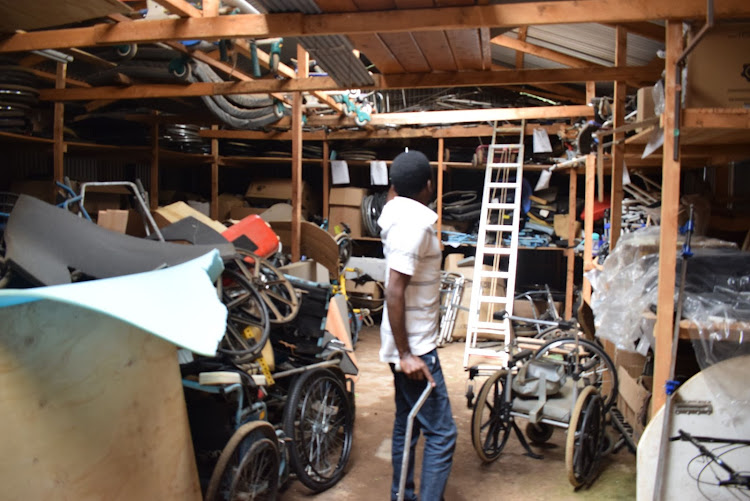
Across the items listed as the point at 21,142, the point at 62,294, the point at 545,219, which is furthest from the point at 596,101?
the point at 21,142

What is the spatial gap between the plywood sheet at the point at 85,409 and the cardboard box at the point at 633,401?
249cm

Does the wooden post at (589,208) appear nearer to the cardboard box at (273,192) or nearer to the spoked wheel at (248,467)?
the spoked wheel at (248,467)

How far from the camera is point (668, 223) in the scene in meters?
2.37

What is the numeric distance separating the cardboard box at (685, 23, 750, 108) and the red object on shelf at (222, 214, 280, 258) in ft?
9.41

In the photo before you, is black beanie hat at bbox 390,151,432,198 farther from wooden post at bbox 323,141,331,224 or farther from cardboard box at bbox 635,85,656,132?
wooden post at bbox 323,141,331,224

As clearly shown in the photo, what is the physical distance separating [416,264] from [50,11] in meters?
2.31

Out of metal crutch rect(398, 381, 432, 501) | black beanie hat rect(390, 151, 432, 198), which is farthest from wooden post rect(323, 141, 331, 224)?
metal crutch rect(398, 381, 432, 501)

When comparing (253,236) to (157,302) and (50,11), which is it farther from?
(157,302)

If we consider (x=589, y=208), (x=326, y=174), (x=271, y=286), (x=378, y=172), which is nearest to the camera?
(x=271, y=286)

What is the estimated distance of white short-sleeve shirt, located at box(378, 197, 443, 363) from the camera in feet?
7.84

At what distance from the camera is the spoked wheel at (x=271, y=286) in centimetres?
319

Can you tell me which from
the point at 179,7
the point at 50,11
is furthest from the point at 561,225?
the point at 50,11

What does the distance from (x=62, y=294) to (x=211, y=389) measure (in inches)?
51.4

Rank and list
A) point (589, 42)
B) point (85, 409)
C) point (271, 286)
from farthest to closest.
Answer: point (589, 42), point (271, 286), point (85, 409)
